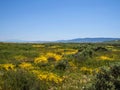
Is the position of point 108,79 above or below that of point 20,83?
above

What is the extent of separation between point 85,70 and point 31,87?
977cm

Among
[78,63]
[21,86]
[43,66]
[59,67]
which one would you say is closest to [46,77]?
[21,86]

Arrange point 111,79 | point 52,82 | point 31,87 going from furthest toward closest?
point 52,82 < point 31,87 < point 111,79

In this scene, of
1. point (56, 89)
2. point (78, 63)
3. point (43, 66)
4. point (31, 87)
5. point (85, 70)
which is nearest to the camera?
point (31, 87)

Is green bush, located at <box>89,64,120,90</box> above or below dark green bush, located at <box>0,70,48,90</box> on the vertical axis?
above

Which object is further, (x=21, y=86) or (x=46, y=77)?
(x=46, y=77)

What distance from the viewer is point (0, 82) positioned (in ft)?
40.8

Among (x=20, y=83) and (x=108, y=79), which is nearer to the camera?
(x=108, y=79)

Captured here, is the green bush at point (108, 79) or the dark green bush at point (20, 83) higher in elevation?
the green bush at point (108, 79)

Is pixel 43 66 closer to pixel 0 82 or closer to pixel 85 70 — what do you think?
pixel 85 70

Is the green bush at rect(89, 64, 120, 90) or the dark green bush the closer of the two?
the green bush at rect(89, 64, 120, 90)

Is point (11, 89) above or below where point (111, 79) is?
below

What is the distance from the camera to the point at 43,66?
2269 centimetres

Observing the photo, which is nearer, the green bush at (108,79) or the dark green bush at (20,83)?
the green bush at (108,79)
